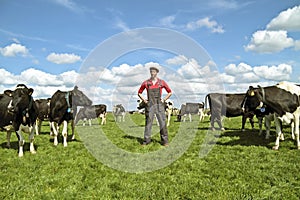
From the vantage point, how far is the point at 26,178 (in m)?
6.24

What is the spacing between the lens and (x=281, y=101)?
30.4 ft

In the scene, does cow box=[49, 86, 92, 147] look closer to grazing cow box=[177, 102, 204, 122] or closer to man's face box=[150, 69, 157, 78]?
man's face box=[150, 69, 157, 78]

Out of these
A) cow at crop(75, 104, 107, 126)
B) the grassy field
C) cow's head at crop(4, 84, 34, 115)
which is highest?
cow's head at crop(4, 84, 34, 115)

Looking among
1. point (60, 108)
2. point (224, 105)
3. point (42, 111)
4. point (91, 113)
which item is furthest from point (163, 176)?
point (91, 113)

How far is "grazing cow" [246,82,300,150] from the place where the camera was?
362 inches

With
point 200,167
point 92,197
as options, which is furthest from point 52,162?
point 200,167

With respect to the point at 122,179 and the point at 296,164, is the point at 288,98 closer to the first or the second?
the point at 296,164

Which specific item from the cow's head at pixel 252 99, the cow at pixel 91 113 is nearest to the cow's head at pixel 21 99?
the cow's head at pixel 252 99

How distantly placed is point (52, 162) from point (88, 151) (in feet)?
6.40

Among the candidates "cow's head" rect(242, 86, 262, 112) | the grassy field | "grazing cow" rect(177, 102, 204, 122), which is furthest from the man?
"grazing cow" rect(177, 102, 204, 122)

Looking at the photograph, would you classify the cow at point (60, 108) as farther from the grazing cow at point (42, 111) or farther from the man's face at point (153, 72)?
the grazing cow at point (42, 111)

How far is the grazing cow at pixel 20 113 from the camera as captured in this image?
8.46 meters

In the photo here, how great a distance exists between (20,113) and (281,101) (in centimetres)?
909

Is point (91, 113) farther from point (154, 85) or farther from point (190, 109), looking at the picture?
point (154, 85)
